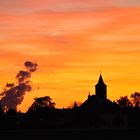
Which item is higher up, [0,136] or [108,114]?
[108,114]

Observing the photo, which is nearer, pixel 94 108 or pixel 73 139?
pixel 73 139

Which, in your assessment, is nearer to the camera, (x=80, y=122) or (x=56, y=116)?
A: (x=80, y=122)

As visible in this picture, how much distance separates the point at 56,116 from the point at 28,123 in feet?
115

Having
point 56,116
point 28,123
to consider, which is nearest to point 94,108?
point 56,116

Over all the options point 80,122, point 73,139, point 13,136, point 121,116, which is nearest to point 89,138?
point 73,139

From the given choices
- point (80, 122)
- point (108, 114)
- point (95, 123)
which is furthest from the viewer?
point (108, 114)

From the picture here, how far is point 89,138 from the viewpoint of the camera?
7725 cm

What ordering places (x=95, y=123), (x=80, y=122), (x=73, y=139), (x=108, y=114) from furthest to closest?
(x=108, y=114)
(x=95, y=123)
(x=80, y=122)
(x=73, y=139)

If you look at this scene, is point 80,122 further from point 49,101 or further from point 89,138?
point 89,138

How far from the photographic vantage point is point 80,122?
143375 mm

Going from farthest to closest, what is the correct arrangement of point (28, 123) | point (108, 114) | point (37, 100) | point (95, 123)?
point (37, 100) < point (108, 114) < point (95, 123) < point (28, 123)

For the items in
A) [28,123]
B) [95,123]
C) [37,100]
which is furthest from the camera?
[37,100]

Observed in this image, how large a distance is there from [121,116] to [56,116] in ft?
54.7

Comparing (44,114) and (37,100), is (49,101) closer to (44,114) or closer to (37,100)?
(37,100)
